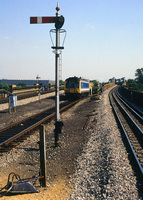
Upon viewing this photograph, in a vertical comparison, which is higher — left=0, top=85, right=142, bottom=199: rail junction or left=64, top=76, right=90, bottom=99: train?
left=64, top=76, right=90, bottom=99: train

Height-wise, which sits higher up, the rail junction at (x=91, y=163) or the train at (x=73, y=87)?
the train at (x=73, y=87)

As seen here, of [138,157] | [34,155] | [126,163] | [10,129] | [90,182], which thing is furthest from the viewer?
[10,129]

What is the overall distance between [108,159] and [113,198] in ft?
7.20

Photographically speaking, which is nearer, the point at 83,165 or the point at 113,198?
the point at 113,198

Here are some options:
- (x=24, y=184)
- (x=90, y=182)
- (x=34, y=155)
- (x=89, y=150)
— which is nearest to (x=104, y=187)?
(x=90, y=182)

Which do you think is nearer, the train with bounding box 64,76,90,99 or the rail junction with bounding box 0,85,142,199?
the rail junction with bounding box 0,85,142,199

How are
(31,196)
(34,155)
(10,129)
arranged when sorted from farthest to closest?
(10,129)
(34,155)
(31,196)

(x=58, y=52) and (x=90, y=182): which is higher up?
(x=58, y=52)

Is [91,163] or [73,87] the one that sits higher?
[73,87]

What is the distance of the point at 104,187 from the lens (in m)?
5.28

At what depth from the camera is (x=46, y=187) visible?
5688 millimetres

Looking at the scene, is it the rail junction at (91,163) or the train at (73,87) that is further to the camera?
the train at (73,87)

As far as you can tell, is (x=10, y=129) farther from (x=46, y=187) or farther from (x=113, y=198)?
(x=113, y=198)

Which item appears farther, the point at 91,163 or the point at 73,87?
the point at 73,87
